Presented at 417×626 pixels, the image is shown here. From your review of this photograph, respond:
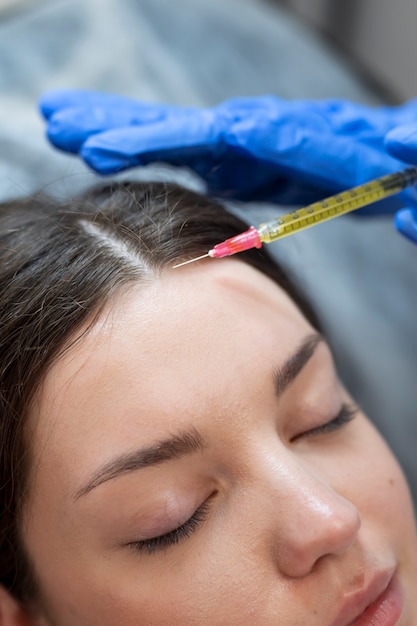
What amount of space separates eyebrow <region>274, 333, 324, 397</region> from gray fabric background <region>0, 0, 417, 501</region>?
426mm

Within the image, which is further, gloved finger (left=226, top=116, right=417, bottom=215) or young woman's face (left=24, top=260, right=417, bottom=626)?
gloved finger (left=226, top=116, right=417, bottom=215)

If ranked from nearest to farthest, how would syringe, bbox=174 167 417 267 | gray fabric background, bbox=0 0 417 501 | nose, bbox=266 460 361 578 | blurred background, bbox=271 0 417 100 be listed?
1. nose, bbox=266 460 361 578
2. syringe, bbox=174 167 417 267
3. gray fabric background, bbox=0 0 417 501
4. blurred background, bbox=271 0 417 100

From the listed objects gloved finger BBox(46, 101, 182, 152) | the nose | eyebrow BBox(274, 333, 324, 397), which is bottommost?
the nose

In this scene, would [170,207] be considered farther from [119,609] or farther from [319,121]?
[119,609]

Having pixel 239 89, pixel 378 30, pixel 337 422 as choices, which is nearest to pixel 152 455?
pixel 337 422

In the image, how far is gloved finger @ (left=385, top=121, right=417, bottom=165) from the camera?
1.06m

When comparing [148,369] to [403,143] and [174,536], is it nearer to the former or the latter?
[174,536]

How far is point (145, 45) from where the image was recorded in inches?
69.1

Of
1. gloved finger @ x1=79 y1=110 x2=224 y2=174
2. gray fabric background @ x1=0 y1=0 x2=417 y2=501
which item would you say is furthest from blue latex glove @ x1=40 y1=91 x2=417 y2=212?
gray fabric background @ x1=0 y1=0 x2=417 y2=501

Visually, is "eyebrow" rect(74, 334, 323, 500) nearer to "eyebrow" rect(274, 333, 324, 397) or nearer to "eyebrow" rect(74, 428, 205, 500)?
"eyebrow" rect(74, 428, 205, 500)

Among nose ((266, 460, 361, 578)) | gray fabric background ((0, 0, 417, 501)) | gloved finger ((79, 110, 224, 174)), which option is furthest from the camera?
gray fabric background ((0, 0, 417, 501))

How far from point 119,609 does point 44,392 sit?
0.87 ft

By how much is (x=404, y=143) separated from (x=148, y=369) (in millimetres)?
486

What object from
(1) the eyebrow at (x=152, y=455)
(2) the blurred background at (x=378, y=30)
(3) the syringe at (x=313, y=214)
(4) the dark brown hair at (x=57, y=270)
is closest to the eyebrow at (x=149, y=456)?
(1) the eyebrow at (x=152, y=455)
